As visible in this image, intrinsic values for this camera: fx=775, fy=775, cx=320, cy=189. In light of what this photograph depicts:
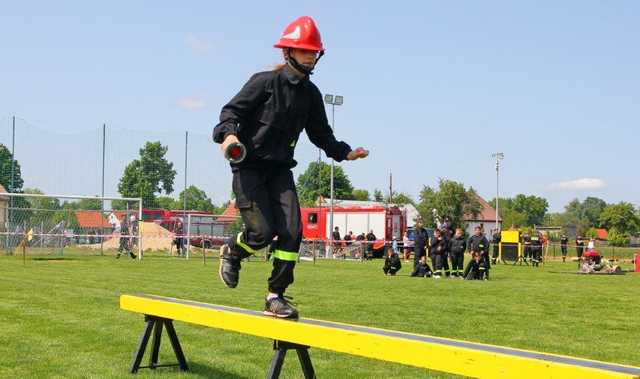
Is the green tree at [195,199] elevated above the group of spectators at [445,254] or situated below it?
above

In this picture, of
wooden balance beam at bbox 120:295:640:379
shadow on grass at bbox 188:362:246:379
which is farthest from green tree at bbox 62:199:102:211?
wooden balance beam at bbox 120:295:640:379

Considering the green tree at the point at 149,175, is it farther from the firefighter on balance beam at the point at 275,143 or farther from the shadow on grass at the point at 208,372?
the firefighter on balance beam at the point at 275,143

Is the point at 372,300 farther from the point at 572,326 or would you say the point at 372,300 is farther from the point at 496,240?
the point at 496,240

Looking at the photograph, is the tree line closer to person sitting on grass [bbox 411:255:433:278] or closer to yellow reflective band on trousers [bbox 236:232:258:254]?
person sitting on grass [bbox 411:255:433:278]

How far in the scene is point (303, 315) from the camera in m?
11.3

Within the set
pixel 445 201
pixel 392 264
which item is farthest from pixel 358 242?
pixel 445 201

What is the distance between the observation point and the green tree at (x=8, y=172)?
124ft

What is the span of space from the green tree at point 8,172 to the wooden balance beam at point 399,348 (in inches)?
1346

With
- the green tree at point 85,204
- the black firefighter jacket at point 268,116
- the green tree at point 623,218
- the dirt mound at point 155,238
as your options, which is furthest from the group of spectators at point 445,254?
the green tree at point 623,218

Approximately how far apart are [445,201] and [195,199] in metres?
57.2

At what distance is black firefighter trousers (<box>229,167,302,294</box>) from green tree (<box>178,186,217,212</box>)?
116 ft

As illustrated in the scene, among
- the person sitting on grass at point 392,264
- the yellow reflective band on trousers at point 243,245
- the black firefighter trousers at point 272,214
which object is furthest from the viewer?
the person sitting on grass at point 392,264

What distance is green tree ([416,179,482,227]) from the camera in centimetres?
9394

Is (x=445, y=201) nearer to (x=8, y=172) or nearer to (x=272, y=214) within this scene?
(x=8, y=172)
